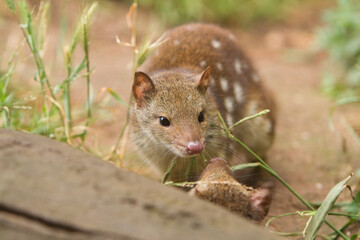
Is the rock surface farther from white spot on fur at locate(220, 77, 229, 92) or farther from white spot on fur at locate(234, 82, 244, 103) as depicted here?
white spot on fur at locate(234, 82, 244, 103)

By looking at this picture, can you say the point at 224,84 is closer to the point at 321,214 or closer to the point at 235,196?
the point at 321,214

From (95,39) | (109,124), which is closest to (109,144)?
(109,124)

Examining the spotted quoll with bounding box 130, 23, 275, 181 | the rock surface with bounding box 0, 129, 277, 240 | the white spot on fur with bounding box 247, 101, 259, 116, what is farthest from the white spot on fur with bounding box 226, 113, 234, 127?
the rock surface with bounding box 0, 129, 277, 240

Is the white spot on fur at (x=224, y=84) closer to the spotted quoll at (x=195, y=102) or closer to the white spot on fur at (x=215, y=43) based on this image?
the spotted quoll at (x=195, y=102)

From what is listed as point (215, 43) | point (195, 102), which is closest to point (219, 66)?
point (215, 43)

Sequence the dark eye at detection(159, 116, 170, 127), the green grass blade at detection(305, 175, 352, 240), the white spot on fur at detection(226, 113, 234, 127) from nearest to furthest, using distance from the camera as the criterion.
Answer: the green grass blade at detection(305, 175, 352, 240) < the dark eye at detection(159, 116, 170, 127) < the white spot on fur at detection(226, 113, 234, 127)

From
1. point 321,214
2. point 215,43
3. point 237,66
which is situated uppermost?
point 215,43
